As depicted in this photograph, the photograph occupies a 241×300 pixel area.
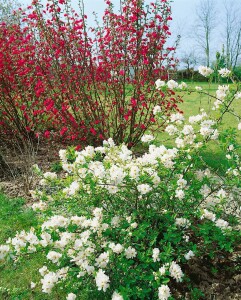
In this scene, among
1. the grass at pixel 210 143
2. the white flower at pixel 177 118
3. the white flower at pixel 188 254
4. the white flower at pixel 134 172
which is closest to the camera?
the white flower at pixel 134 172

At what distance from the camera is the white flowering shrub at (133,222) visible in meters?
2.95

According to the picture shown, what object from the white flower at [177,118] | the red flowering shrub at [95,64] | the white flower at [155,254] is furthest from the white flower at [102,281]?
the red flowering shrub at [95,64]

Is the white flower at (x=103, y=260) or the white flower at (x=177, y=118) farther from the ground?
the white flower at (x=177, y=118)

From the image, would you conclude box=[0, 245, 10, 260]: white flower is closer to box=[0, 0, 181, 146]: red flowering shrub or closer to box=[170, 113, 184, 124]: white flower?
box=[170, 113, 184, 124]: white flower

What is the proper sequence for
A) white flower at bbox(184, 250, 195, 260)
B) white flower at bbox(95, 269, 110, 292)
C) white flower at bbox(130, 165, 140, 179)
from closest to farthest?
white flower at bbox(95, 269, 110, 292) < white flower at bbox(130, 165, 140, 179) < white flower at bbox(184, 250, 195, 260)

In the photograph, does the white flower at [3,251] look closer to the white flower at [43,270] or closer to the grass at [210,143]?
the white flower at [43,270]

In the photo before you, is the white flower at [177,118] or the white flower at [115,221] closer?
the white flower at [115,221]

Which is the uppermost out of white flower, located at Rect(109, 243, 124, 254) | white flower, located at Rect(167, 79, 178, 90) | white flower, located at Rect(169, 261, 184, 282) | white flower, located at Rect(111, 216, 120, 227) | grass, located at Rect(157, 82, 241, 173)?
white flower, located at Rect(167, 79, 178, 90)

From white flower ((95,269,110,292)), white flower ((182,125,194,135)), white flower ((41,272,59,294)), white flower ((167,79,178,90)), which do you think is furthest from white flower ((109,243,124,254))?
white flower ((167,79,178,90))

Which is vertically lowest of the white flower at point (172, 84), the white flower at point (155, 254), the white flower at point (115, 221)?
the white flower at point (155, 254)

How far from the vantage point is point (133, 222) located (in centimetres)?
314

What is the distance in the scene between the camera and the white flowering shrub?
295 cm

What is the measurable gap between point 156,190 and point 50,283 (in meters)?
1.14

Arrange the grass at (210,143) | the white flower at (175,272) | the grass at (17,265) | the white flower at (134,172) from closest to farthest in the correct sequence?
the white flower at (175,272) → the white flower at (134,172) → the grass at (17,265) → the grass at (210,143)
